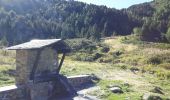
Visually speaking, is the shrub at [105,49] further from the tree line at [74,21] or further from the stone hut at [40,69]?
the stone hut at [40,69]

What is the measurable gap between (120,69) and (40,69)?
1787 centimetres

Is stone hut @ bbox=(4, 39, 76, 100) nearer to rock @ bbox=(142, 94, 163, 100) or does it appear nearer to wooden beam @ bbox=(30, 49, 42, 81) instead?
wooden beam @ bbox=(30, 49, 42, 81)

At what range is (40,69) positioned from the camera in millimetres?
19891

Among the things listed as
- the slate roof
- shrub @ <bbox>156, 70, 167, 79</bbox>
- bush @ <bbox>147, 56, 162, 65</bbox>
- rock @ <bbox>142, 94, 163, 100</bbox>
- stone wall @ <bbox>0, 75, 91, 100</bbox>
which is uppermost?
the slate roof

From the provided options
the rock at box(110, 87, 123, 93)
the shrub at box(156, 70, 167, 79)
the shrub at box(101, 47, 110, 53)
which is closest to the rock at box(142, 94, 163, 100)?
the rock at box(110, 87, 123, 93)

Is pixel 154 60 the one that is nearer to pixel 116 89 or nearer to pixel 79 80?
pixel 79 80

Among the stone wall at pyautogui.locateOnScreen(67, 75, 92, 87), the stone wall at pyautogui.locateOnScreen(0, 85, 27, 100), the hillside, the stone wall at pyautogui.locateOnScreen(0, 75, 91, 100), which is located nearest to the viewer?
the stone wall at pyautogui.locateOnScreen(0, 85, 27, 100)

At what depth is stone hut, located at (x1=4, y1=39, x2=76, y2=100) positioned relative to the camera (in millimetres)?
18656

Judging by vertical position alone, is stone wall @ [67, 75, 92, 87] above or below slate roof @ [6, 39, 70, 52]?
below

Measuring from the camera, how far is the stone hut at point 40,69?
1866 centimetres

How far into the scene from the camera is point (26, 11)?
13412 cm

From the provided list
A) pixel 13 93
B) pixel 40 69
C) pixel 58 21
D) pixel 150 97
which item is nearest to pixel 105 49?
pixel 150 97

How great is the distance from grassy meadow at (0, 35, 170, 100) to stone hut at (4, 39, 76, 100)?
2395 millimetres

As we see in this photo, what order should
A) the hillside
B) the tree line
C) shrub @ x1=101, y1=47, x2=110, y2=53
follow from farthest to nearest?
the tree line
the hillside
shrub @ x1=101, y1=47, x2=110, y2=53
